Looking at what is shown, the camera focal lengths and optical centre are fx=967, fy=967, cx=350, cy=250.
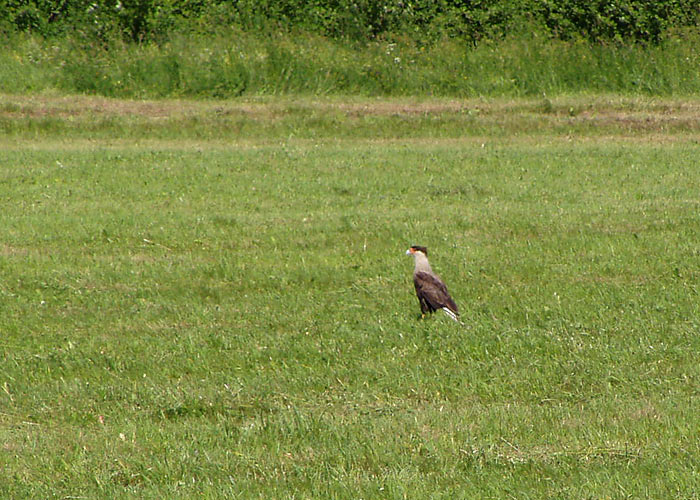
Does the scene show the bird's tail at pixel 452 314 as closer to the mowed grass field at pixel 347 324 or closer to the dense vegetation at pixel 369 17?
the mowed grass field at pixel 347 324

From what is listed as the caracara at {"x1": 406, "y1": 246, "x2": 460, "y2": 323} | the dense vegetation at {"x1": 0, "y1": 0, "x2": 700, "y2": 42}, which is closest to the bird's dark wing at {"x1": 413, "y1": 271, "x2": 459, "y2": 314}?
the caracara at {"x1": 406, "y1": 246, "x2": 460, "y2": 323}

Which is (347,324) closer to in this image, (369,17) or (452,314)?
(452,314)

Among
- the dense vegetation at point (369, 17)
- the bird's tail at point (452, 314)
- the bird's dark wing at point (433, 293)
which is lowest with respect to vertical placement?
the dense vegetation at point (369, 17)

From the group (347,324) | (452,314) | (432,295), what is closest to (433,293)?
(432,295)

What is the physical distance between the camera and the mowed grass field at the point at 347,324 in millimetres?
5102

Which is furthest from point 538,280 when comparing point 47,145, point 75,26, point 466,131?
point 75,26

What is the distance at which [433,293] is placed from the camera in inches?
313

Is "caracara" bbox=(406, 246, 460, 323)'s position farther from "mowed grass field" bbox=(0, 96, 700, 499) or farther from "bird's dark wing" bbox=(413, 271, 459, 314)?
"mowed grass field" bbox=(0, 96, 700, 499)

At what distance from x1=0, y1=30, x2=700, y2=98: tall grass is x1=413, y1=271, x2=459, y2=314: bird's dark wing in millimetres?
14487

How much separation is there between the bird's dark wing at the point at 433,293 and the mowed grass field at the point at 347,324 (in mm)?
168

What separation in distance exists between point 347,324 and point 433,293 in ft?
2.47

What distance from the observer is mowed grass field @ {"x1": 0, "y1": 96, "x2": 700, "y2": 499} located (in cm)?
510

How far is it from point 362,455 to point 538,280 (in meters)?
4.40

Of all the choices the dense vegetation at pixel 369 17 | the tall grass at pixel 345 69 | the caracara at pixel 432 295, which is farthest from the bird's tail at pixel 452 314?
the dense vegetation at pixel 369 17
